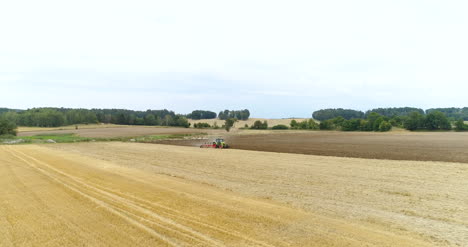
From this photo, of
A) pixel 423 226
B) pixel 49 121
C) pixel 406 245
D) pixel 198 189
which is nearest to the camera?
pixel 406 245

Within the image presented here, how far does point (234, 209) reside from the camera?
→ 9.66m

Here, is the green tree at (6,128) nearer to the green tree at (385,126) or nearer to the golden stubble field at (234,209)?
the golden stubble field at (234,209)

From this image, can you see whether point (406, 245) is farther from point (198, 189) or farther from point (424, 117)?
point (424, 117)

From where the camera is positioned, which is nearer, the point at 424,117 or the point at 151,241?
the point at 151,241

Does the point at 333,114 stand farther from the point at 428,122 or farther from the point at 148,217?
the point at 148,217

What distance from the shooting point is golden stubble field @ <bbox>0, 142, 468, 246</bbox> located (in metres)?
7.18

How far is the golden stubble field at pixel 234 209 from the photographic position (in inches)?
283

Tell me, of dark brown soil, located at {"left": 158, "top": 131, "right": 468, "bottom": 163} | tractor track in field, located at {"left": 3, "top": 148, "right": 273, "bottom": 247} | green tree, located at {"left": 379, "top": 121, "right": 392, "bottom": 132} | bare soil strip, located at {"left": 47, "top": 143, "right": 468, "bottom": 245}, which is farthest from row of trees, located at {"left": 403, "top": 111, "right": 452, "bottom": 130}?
tractor track in field, located at {"left": 3, "top": 148, "right": 273, "bottom": 247}

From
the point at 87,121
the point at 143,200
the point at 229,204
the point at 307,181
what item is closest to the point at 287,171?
the point at 307,181

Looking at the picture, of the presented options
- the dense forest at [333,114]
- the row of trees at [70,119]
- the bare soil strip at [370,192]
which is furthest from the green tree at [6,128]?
the dense forest at [333,114]

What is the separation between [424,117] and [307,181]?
3774 inches

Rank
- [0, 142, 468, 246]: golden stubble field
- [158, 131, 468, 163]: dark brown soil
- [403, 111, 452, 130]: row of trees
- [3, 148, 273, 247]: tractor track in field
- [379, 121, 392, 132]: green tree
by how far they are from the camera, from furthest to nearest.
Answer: [379, 121, 392, 132]: green tree → [403, 111, 452, 130]: row of trees → [158, 131, 468, 163]: dark brown soil → [0, 142, 468, 246]: golden stubble field → [3, 148, 273, 247]: tractor track in field

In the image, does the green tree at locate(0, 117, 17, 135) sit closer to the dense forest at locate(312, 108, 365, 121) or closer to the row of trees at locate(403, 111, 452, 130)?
the row of trees at locate(403, 111, 452, 130)

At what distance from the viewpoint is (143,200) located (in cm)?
1075
